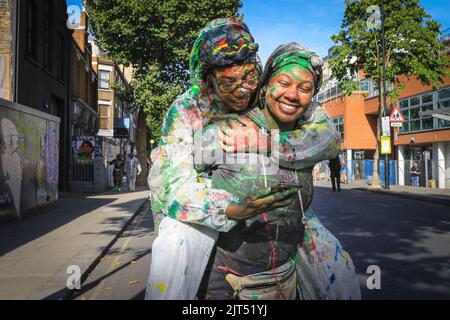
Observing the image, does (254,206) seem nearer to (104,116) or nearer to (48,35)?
(48,35)

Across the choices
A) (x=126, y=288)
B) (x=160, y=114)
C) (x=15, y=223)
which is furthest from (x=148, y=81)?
(x=126, y=288)

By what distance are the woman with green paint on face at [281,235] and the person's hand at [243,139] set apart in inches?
1.2

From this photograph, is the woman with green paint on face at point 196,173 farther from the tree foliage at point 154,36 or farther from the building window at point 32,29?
the tree foliage at point 154,36

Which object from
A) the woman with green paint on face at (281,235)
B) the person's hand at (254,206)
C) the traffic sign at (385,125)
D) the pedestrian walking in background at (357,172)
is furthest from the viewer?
the pedestrian walking in background at (357,172)

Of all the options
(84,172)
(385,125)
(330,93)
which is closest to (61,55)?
(84,172)

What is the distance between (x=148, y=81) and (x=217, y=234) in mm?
20714

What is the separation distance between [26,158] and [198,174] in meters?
9.97

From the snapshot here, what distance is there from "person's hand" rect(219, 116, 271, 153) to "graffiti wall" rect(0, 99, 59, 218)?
8660mm

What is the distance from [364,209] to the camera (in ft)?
38.9

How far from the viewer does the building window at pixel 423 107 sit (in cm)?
2383

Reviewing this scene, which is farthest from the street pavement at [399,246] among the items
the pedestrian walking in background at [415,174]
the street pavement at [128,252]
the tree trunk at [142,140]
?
the tree trunk at [142,140]

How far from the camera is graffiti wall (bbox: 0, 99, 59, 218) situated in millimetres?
8797
